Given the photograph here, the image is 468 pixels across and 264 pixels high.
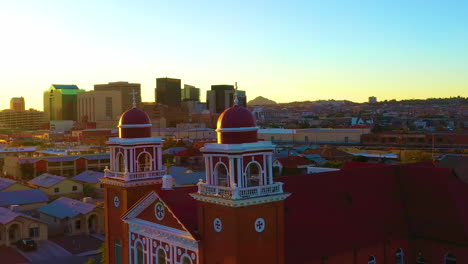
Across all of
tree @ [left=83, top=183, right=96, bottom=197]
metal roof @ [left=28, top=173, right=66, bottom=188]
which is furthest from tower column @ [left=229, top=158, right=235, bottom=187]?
metal roof @ [left=28, top=173, right=66, bottom=188]

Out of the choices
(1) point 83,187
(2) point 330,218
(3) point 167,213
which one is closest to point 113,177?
(3) point 167,213

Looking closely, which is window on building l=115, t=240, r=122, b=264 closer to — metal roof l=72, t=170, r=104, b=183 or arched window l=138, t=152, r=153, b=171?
arched window l=138, t=152, r=153, b=171

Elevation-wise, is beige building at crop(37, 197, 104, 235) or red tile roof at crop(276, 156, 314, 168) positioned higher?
red tile roof at crop(276, 156, 314, 168)

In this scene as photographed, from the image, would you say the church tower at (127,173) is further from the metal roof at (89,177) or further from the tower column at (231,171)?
the metal roof at (89,177)

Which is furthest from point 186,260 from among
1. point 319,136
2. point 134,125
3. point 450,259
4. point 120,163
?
point 319,136

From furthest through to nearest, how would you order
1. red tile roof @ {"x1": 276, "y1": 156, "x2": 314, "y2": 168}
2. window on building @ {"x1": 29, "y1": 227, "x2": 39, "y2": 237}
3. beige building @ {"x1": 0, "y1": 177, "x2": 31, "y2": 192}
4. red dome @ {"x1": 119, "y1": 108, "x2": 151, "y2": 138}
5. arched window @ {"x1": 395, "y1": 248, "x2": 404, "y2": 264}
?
red tile roof @ {"x1": 276, "y1": 156, "x2": 314, "y2": 168} < beige building @ {"x1": 0, "y1": 177, "x2": 31, "y2": 192} < window on building @ {"x1": 29, "y1": 227, "x2": 39, "y2": 237} < red dome @ {"x1": 119, "y1": 108, "x2": 151, "y2": 138} < arched window @ {"x1": 395, "y1": 248, "x2": 404, "y2": 264}

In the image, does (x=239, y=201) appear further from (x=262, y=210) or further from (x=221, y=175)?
(x=221, y=175)
